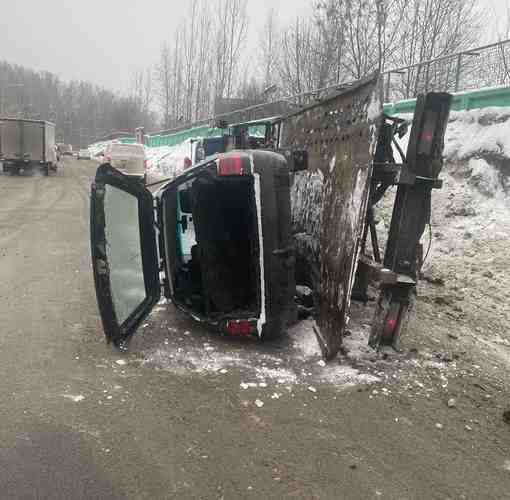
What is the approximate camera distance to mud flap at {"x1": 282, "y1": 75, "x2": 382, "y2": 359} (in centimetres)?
317

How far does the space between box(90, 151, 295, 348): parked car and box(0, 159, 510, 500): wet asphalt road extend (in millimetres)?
349

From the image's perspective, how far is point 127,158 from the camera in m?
16.4

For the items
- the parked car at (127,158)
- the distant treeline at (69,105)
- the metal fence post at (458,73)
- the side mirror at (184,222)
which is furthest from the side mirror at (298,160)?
the distant treeline at (69,105)

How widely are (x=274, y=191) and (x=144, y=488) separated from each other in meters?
2.13

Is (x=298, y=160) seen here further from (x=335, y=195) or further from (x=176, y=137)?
(x=176, y=137)

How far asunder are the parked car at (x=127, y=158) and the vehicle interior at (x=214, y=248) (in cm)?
1211

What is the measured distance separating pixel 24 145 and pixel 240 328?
2007cm

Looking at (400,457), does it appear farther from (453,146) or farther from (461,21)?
(461,21)

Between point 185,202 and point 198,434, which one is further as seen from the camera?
point 185,202

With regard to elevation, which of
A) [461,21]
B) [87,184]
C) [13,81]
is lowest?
[87,184]

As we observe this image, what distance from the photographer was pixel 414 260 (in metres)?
3.39

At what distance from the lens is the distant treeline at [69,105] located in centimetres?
7512

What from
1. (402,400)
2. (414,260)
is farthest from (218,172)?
(402,400)

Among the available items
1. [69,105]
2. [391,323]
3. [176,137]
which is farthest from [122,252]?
[69,105]
